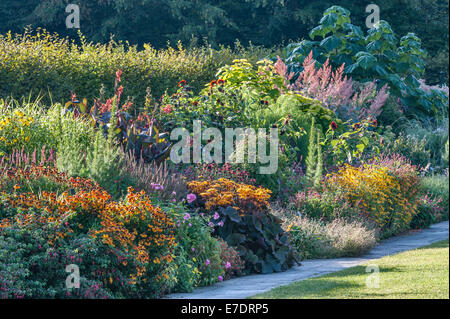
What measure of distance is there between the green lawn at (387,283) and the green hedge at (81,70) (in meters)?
5.50

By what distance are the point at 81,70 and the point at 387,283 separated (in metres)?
6.80

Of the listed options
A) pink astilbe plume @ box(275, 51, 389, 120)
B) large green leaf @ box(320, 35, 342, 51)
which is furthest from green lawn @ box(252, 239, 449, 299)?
large green leaf @ box(320, 35, 342, 51)

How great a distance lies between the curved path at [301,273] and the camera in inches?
210

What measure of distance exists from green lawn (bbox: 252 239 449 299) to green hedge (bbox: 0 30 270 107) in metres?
5.50

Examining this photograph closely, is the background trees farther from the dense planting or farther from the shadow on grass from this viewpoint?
the shadow on grass

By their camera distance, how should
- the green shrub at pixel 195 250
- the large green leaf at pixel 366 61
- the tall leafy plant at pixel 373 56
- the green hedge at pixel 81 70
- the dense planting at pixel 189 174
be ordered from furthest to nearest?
1. the tall leafy plant at pixel 373 56
2. the large green leaf at pixel 366 61
3. the green hedge at pixel 81 70
4. the green shrub at pixel 195 250
5. the dense planting at pixel 189 174

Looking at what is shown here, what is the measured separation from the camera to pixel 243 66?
449 inches

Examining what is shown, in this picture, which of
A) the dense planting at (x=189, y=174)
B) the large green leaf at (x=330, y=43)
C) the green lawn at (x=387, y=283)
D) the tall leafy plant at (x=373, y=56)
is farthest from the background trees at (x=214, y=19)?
the green lawn at (x=387, y=283)

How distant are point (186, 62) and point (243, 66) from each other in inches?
57.4

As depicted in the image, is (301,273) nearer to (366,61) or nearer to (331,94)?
(331,94)

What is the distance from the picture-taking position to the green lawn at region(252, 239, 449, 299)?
5113mm

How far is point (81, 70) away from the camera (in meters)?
10.5

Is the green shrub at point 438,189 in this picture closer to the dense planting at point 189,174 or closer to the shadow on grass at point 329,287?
the dense planting at point 189,174
